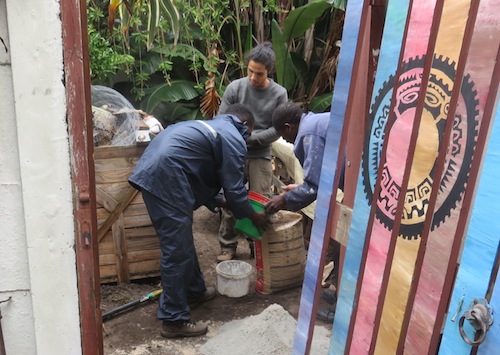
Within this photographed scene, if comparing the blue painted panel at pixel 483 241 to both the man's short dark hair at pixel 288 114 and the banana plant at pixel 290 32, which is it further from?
the banana plant at pixel 290 32

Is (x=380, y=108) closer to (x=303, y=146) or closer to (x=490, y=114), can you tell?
(x=490, y=114)

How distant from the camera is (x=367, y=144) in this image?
6.08 feet

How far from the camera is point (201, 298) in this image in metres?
4.15

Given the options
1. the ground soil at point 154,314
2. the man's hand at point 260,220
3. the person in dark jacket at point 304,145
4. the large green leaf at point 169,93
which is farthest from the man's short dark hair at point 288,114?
the large green leaf at point 169,93

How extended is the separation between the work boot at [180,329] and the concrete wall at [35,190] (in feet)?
6.57

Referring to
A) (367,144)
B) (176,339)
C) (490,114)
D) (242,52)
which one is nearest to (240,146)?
(176,339)

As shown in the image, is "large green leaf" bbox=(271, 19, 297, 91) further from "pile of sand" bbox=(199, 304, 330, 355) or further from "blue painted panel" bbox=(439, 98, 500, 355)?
"blue painted panel" bbox=(439, 98, 500, 355)

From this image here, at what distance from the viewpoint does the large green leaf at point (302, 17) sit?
216 inches

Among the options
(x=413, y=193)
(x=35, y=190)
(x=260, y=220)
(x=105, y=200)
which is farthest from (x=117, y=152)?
(x=413, y=193)

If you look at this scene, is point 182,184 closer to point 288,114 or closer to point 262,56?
point 288,114

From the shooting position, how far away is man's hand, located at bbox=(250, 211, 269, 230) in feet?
12.5

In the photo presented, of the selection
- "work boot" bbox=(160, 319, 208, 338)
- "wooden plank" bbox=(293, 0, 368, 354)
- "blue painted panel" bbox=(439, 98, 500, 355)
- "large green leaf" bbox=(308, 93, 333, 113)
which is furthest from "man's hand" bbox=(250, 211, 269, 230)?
"large green leaf" bbox=(308, 93, 333, 113)

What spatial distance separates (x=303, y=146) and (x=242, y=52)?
3942 mm

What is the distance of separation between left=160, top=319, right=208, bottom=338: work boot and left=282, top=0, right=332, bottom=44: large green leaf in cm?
370
